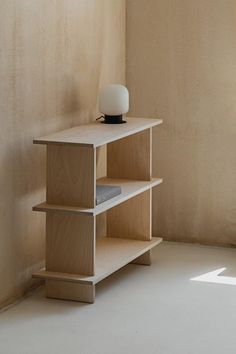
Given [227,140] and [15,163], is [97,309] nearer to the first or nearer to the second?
[15,163]

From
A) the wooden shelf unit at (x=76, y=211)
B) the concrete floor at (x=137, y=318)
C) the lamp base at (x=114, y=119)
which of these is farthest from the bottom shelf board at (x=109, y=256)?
the lamp base at (x=114, y=119)

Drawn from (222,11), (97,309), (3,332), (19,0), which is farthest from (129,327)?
(222,11)

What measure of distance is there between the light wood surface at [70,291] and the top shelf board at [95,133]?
1.89 feet

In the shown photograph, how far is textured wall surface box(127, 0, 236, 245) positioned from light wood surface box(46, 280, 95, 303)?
105 cm

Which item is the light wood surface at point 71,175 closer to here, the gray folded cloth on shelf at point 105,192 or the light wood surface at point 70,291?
the gray folded cloth on shelf at point 105,192

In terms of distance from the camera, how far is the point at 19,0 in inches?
128

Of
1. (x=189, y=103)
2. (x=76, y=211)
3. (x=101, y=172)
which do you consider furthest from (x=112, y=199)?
(x=189, y=103)

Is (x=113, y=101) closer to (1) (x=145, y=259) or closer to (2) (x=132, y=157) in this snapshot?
(2) (x=132, y=157)

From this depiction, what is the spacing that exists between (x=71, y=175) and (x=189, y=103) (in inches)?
42.6

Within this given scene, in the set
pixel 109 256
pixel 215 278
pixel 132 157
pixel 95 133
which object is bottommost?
A: pixel 215 278

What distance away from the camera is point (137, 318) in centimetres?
319

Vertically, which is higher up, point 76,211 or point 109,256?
point 76,211

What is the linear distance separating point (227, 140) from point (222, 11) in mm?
623

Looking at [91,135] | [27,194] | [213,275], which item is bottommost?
[213,275]
